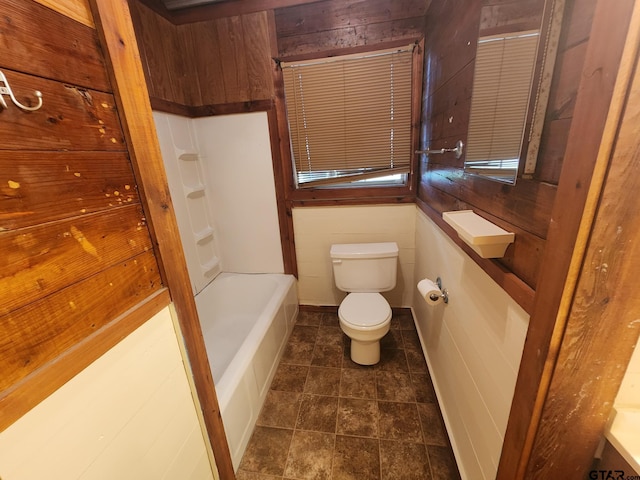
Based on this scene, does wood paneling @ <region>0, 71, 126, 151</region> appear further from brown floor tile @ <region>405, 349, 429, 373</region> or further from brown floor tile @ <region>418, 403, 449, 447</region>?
brown floor tile @ <region>405, 349, 429, 373</region>

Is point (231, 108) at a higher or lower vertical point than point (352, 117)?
higher

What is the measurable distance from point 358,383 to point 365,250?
93 centimetres

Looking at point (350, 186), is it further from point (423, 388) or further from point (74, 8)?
point (74, 8)

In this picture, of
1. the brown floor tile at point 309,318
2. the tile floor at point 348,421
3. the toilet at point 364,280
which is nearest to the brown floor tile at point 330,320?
the brown floor tile at point 309,318

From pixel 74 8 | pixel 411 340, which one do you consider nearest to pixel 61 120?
pixel 74 8

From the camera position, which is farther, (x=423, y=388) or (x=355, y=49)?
(x=355, y=49)

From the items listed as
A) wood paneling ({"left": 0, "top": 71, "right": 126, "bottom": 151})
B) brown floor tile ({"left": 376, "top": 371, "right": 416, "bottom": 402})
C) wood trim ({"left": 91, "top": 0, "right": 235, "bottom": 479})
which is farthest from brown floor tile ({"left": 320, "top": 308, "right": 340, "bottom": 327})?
wood paneling ({"left": 0, "top": 71, "right": 126, "bottom": 151})

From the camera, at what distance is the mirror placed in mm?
626

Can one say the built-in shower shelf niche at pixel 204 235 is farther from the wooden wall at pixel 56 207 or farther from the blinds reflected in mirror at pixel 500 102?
the blinds reflected in mirror at pixel 500 102

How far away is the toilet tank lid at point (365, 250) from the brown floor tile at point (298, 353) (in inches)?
29.8

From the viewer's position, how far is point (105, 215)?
623mm

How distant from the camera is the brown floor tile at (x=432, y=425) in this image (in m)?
1.38

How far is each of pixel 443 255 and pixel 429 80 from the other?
3.78 ft

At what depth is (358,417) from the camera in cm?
153
